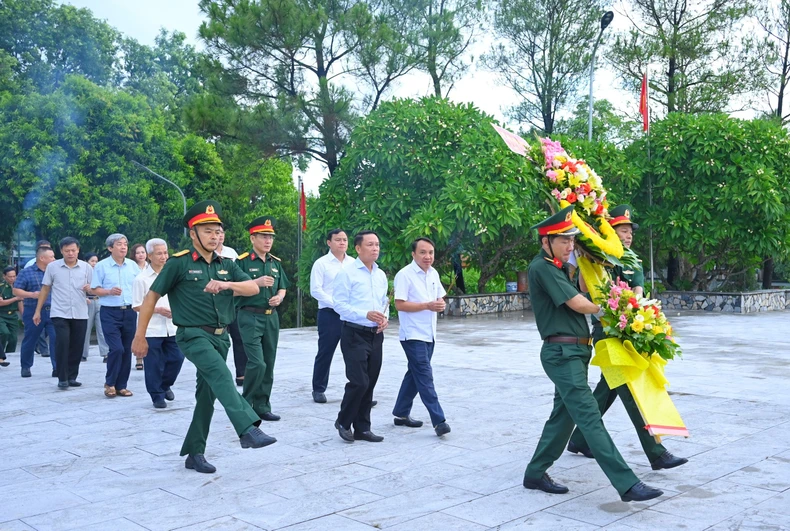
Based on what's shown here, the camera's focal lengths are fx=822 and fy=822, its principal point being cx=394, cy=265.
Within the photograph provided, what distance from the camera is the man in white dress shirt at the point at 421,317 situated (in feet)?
21.1

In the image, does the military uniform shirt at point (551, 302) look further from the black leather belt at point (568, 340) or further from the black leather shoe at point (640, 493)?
the black leather shoe at point (640, 493)

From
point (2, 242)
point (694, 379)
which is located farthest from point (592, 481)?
point (2, 242)

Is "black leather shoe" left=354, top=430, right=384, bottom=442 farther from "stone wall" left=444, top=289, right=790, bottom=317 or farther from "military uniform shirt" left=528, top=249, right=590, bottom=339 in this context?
"stone wall" left=444, top=289, right=790, bottom=317

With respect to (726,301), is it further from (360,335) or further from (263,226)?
(360,335)

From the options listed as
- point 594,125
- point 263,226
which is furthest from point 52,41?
point 263,226

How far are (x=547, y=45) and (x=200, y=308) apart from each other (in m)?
24.5

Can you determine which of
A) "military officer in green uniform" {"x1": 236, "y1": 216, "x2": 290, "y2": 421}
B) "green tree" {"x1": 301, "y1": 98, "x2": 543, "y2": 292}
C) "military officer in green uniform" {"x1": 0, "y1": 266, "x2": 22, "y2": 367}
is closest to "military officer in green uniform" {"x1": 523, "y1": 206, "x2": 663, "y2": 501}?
"military officer in green uniform" {"x1": 236, "y1": 216, "x2": 290, "y2": 421}

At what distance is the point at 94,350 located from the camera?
537 inches

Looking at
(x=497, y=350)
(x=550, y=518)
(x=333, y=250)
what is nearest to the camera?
(x=550, y=518)

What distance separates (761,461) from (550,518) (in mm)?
2008

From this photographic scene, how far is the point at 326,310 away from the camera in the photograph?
27.0 feet

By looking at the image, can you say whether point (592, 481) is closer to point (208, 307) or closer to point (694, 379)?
point (208, 307)

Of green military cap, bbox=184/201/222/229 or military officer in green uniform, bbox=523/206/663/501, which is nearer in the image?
military officer in green uniform, bbox=523/206/663/501

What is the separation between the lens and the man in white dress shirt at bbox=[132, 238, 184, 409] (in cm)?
801
